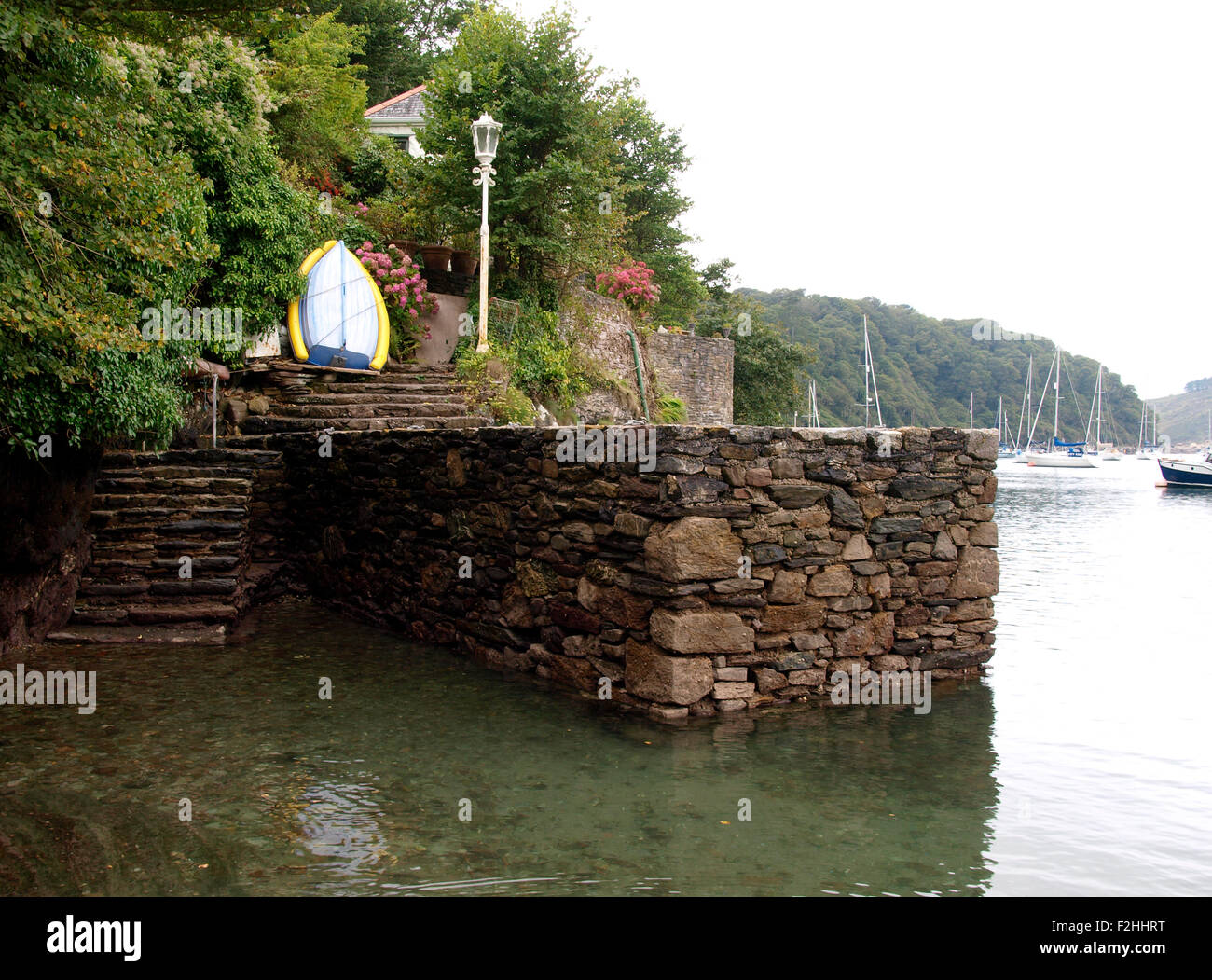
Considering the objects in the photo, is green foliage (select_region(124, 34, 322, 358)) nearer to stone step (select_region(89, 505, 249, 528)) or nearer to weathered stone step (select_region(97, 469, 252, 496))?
weathered stone step (select_region(97, 469, 252, 496))

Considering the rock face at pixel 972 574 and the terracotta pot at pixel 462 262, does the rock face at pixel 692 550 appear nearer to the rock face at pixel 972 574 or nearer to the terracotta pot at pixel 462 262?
the rock face at pixel 972 574

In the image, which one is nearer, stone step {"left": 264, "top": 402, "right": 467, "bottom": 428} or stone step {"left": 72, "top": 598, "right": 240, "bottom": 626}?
stone step {"left": 72, "top": 598, "right": 240, "bottom": 626}

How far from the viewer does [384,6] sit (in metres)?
30.2

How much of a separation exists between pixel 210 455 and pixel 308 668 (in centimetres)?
336

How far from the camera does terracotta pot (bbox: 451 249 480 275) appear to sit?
1659 cm

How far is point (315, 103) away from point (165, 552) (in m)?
14.1

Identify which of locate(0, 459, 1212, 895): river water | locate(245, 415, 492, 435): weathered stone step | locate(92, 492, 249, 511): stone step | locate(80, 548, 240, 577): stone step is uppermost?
locate(245, 415, 492, 435): weathered stone step

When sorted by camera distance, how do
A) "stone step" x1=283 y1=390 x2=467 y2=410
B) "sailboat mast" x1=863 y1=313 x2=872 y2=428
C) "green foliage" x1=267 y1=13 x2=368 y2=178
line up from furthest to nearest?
"sailboat mast" x1=863 y1=313 x2=872 y2=428 < "green foliage" x1=267 y1=13 x2=368 y2=178 < "stone step" x1=283 y1=390 x2=467 y2=410

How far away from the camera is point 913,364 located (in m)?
66.6

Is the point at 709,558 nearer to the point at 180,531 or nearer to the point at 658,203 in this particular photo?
the point at 180,531

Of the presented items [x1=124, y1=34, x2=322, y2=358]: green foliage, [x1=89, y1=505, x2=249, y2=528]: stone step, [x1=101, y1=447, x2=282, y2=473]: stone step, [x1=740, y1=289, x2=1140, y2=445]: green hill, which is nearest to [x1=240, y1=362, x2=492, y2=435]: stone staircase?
[x1=124, y1=34, x2=322, y2=358]: green foliage

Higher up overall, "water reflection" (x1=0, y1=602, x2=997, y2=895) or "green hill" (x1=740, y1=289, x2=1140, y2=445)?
"green hill" (x1=740, y1=289, x2=1140, y2=445)

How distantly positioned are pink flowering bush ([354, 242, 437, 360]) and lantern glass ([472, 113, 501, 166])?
2.78 m

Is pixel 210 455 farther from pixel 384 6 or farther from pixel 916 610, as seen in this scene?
pixel 384 6
